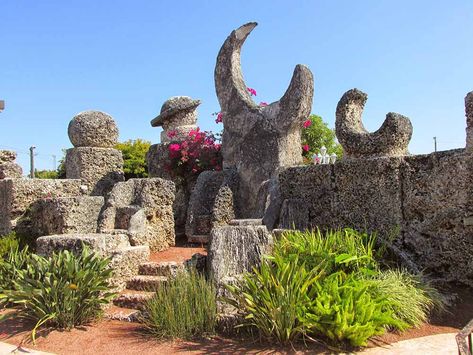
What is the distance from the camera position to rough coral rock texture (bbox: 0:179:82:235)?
8594 millimetres

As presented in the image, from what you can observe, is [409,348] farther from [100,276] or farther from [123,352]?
[100,276]

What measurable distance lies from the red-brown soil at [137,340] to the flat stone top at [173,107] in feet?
27.3

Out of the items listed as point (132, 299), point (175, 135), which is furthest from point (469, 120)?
point (175, 135)

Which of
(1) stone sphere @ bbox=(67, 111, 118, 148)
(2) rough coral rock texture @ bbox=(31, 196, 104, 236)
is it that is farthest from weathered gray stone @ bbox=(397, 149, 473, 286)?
(1) stone sphere @ bbox=(67, 111, 118, 148)

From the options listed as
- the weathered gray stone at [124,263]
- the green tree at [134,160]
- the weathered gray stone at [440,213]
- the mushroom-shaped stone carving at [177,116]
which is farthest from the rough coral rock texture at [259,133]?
the green tree at [134,160]

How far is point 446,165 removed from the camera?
238 inches

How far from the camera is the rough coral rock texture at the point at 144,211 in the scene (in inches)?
302

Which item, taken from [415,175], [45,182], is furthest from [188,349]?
[45,182]

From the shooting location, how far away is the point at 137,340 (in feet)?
15.7

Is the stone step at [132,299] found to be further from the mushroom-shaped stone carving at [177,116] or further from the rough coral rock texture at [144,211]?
the mushroom-shaped stone carving at [177,116]

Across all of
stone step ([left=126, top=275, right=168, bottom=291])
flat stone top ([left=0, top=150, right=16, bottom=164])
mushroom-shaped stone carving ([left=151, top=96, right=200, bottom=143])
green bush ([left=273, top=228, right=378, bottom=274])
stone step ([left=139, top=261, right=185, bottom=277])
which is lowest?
stone step ([left=126, top=275, right=168, bottom=291])

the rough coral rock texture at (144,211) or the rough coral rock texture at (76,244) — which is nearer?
the rough coral rock texture at (76,244)

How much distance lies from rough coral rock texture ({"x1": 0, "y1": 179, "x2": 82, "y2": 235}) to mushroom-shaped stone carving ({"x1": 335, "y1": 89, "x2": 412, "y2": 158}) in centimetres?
561

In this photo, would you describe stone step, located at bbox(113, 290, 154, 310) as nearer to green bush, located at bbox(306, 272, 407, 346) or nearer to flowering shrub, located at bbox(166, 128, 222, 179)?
green bush, located at bbox(306, 272, 407, 346)
